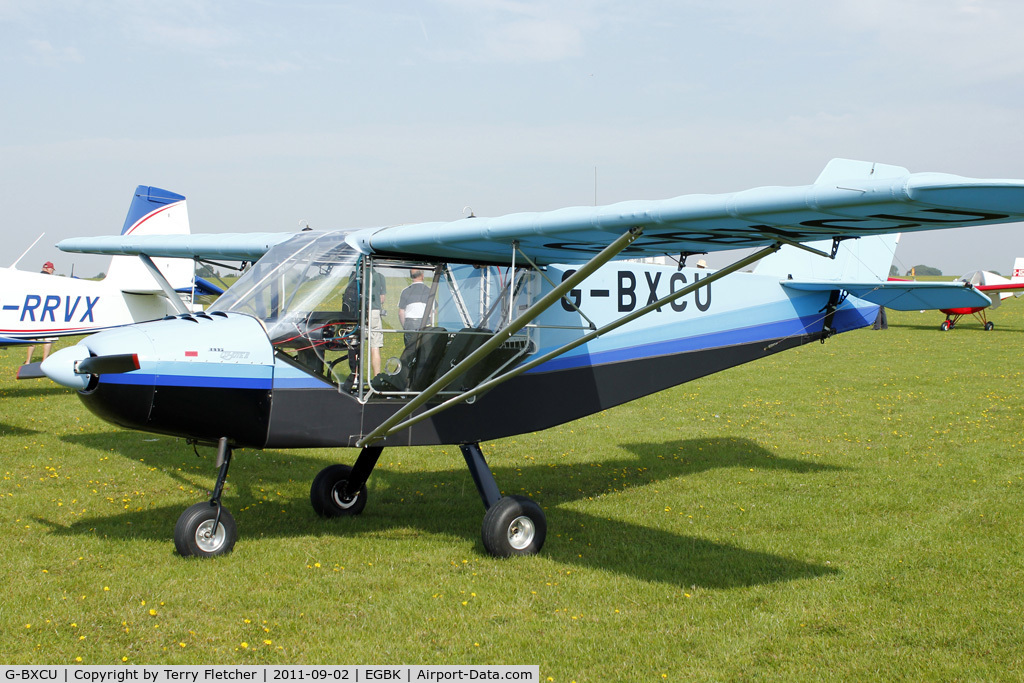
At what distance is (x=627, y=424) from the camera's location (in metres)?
12.4

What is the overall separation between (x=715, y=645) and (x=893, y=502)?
389 centimetres

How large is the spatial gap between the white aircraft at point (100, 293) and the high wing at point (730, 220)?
968cm

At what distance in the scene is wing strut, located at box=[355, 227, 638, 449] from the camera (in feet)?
16.5

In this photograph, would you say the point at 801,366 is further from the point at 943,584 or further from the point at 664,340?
the point at 943,584

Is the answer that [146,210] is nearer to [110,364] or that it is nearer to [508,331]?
[110,364]

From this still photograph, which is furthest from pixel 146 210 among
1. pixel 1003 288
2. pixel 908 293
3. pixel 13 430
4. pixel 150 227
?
pixel 1003 288

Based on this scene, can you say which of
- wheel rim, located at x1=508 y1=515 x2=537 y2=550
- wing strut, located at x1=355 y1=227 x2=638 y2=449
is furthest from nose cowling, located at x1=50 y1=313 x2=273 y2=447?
wheel rim, located at x1=508 y1=515 x2=537 y2=550

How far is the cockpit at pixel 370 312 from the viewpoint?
229 inches

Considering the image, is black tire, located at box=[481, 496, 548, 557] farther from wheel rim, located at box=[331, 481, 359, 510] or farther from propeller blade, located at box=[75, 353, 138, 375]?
propeller blade, located at box=[75, 353, 138, 375]

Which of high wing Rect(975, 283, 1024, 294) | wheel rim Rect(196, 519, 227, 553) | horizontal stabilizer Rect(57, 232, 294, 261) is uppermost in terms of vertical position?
horizontal stabilizer Rect(57, 232, 294, 261)

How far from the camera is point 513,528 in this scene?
20.4 feet

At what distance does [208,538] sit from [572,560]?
270 centimetres

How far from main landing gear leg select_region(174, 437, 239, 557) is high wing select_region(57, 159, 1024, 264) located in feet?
6.36

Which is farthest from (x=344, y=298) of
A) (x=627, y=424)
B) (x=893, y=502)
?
(x=627, y=424)
